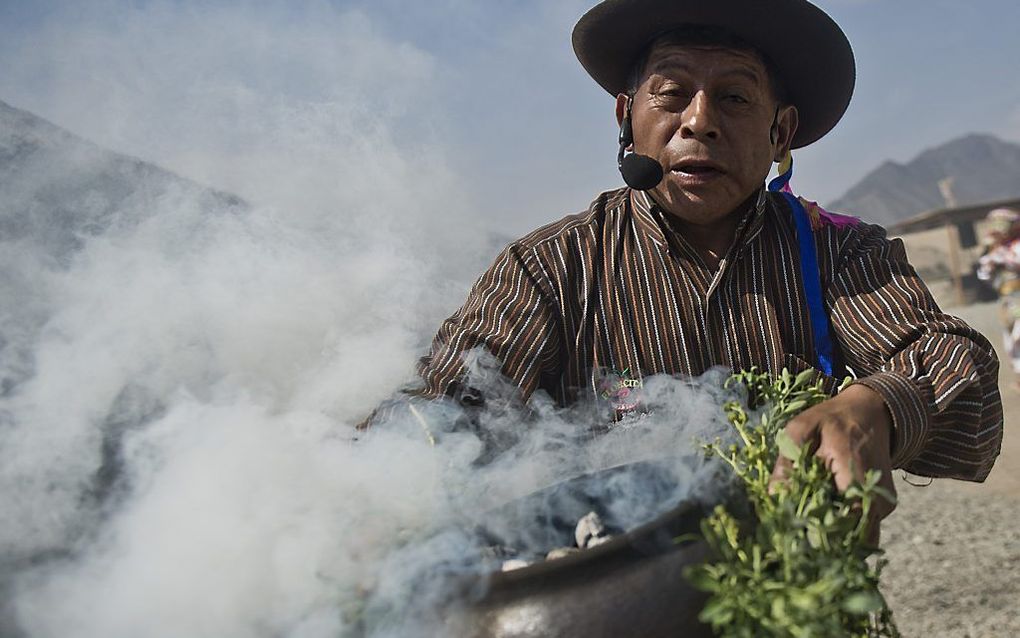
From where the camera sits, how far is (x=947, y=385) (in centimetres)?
199

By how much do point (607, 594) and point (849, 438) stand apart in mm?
607

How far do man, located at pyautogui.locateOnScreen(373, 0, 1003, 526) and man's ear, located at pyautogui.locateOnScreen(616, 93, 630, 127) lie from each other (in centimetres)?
7

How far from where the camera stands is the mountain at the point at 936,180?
35.8 m

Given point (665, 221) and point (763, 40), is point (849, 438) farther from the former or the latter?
point (763, 40)

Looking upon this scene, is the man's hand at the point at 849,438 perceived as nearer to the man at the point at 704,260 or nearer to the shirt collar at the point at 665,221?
the man at the point at 704,260

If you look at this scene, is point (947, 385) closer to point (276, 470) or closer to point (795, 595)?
point (795, 595)

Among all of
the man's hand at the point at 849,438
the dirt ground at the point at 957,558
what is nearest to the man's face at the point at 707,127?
the man's hand at the point at 849,438

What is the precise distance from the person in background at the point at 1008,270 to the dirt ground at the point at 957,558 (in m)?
2.74

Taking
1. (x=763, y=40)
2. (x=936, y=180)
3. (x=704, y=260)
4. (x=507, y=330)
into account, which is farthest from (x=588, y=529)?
(x=936, y=180)

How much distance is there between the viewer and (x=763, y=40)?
2443 millimetres

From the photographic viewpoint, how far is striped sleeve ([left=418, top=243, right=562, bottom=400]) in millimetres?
2297

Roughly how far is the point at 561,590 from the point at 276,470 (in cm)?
75

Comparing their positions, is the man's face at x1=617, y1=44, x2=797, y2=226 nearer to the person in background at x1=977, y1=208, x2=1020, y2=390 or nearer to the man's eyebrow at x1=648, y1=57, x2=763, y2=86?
the man's eyebrow at x1=648, y1=57, x2=763, y2=86

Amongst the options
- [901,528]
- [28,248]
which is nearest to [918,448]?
[28,248]
